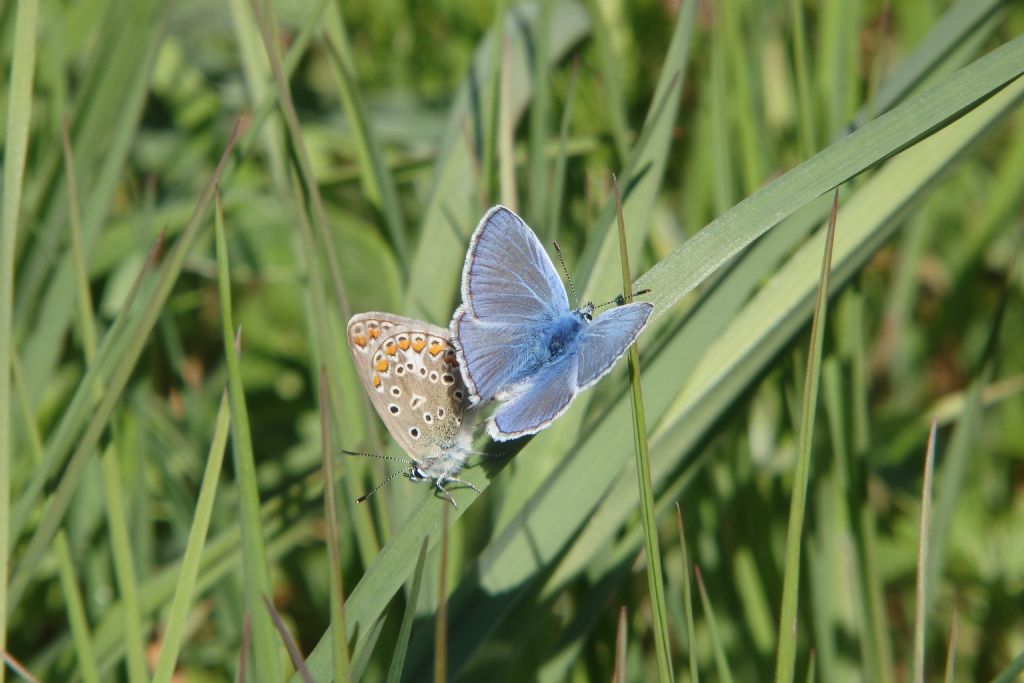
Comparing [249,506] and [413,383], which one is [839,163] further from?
[249,506]

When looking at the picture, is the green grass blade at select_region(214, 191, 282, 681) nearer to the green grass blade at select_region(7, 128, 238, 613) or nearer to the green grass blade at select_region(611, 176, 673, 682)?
the green grass blade at select_region(7, 128, 238, 613)

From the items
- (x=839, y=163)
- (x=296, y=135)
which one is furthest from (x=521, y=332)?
(x=839, y=163)

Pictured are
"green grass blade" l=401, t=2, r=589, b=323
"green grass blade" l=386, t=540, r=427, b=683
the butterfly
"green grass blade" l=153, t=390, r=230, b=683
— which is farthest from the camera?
"green grass blade" l=401, t=2, r=589, b=323

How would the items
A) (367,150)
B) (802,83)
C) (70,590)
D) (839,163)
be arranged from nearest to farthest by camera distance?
1. (839,163)
2. (70,590)
3. (802,83)
4. (367,150)

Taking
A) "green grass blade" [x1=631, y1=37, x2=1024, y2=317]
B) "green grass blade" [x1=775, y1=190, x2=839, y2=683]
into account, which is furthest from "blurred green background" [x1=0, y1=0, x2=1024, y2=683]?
"green grass blade" [x1=775, y1=190, x2=839, y2=683]

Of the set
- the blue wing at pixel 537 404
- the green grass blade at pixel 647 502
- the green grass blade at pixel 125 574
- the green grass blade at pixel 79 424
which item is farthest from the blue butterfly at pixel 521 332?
the green grass blade at pixel 125 574

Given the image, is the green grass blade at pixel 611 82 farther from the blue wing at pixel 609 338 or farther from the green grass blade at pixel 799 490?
the green grass blade at pixel 799 490

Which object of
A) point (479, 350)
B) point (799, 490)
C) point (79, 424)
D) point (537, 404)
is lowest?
point (799, 490)
